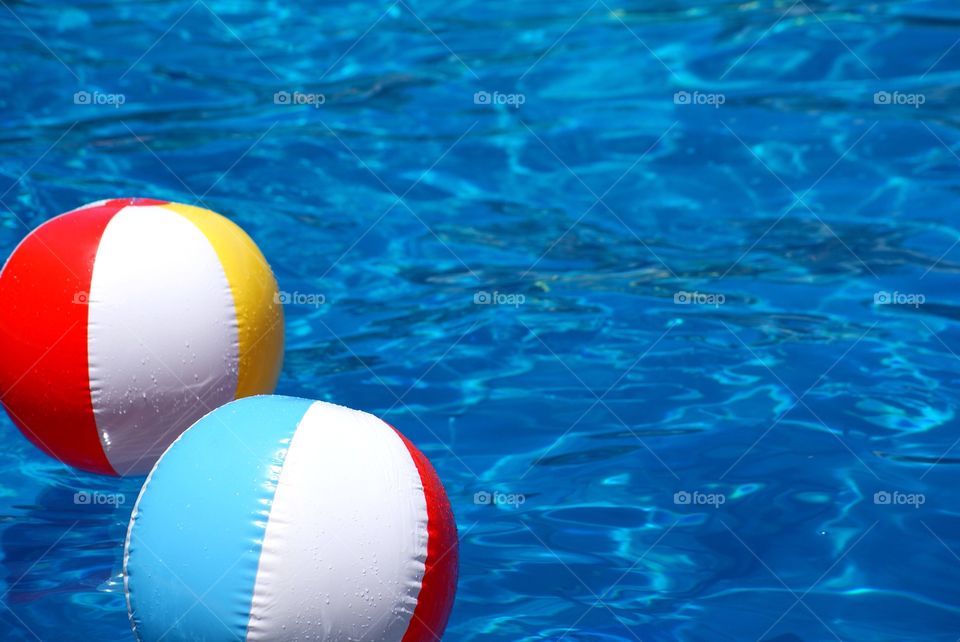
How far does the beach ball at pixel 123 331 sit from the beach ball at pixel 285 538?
0.81m

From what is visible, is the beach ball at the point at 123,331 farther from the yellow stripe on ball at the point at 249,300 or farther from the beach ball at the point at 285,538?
the beach ball at the point at 285,538

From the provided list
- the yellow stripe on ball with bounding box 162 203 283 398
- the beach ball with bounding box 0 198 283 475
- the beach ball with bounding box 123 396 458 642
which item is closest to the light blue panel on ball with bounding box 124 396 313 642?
the beach ball with bounding box 123 396 458 642

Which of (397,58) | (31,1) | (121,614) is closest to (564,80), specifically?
(397,58)

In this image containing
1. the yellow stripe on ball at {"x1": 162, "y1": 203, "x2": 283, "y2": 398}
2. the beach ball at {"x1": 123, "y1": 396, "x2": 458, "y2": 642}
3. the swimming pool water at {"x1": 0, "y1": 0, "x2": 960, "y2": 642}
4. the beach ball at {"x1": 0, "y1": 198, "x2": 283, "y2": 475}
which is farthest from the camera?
the swimming pool water at {"x1": 0, "y1": 0, "x2": 960, "y2": 642}

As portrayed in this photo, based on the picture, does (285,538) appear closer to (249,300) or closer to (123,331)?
(123,331)

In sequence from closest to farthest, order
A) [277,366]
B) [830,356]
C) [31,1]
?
[277,366] → [830,356] → [31,1]

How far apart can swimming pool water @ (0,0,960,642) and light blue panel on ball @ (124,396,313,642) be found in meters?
1.11

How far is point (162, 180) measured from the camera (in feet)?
27.9

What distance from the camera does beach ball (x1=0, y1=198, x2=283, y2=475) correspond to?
4.52m

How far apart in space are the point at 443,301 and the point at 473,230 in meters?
0.94

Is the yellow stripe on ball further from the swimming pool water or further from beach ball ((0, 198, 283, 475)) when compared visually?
the swimming pool water

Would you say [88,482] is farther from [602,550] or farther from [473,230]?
[473,230]

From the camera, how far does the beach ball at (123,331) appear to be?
4.52 meters

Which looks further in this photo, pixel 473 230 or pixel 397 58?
pixel 397 58
